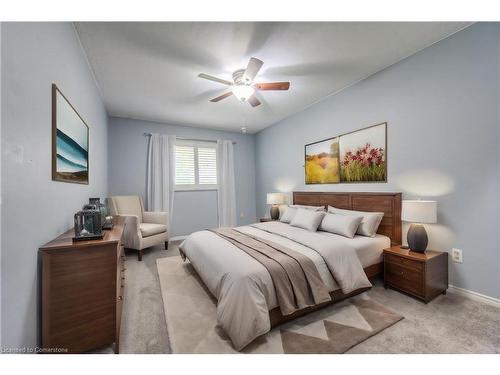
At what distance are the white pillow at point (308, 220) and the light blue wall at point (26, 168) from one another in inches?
105

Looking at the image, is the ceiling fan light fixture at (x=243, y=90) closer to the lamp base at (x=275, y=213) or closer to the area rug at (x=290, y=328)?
the area rug at (x=290, y=328)

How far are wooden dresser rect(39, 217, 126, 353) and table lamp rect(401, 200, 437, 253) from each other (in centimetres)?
269

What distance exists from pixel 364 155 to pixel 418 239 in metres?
1.28

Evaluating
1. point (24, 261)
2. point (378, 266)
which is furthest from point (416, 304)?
point (24, 261)

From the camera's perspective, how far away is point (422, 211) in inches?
82.0

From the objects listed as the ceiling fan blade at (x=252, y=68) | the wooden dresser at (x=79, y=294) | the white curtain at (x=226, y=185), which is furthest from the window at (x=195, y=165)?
the wooden dresser at (x=79, y=294)

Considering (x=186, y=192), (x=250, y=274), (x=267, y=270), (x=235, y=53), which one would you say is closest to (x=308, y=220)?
(x=267, y=270)

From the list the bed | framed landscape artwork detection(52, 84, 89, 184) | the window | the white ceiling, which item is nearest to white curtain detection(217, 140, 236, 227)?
the window

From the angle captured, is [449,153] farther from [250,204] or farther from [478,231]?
[250,204]

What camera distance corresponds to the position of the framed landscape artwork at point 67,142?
1484 mm

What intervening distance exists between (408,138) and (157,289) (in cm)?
345

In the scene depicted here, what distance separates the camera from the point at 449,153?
2.16 m

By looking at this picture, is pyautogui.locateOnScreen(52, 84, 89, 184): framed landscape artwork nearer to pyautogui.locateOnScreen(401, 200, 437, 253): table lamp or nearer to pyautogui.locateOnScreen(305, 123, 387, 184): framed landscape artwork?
pyautogui.locateOnScreen(401, 200, 437, 253): table lamp

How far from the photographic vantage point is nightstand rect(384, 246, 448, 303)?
2.01 m
